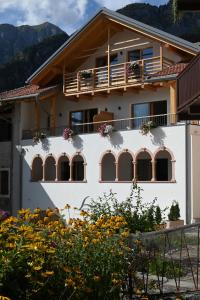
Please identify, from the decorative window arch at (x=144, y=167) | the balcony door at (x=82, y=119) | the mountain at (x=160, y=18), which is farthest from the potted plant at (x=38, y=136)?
the mountain at (x=160, y=18)

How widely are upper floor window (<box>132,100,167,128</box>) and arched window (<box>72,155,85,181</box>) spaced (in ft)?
12.3

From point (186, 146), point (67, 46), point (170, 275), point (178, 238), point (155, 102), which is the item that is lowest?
point (170, 275)

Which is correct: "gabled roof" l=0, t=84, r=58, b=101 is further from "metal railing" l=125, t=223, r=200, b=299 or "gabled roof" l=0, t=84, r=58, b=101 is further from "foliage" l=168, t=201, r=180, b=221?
"metal railing" l=125, t=223, r=200, b=299

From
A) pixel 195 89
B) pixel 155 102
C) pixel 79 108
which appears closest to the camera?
pixel 195 89

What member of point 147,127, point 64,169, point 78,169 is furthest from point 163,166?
point 64,169

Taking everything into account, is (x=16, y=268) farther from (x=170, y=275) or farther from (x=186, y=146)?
(x=186, y=146)

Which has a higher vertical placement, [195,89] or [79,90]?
[79,90]

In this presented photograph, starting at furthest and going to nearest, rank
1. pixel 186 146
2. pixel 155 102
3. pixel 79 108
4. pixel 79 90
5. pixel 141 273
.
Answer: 1. pixel 79 108
2. pixel 79 90
3. pixel 155 102
4. pixel 186 146
5. pixel 141 273

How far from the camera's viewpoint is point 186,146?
67.8 feet

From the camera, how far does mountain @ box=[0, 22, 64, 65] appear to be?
126 meters

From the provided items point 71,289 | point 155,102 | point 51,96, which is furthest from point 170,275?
point 51,96

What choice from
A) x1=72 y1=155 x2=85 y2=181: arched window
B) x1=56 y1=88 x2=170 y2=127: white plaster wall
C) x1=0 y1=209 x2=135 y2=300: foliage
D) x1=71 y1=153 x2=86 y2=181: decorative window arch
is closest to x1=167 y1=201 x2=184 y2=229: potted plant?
x1=56 y1=88 x2=170 y2=127: white plaster wall

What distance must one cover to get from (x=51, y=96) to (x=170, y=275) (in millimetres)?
21116

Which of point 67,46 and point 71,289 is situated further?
point 67,46
